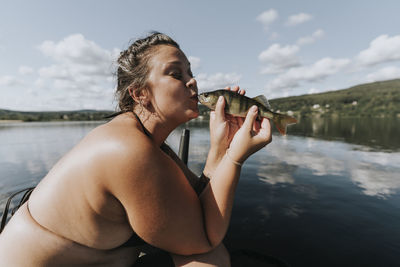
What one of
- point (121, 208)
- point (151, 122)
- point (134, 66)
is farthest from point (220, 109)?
point (121, 208)

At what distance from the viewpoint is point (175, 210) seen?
6.36 ft

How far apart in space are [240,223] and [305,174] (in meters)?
7.07

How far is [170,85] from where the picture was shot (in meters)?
2.60

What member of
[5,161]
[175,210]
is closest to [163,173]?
[175,210]

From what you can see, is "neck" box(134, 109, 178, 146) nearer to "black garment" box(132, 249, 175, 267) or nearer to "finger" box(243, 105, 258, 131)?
"finger" box(243, 105, 258, 131)

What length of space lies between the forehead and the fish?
823 millimetres

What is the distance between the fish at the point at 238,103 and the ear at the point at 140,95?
38.8 inches

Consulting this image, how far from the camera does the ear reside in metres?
2.62

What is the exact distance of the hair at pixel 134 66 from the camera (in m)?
2.62

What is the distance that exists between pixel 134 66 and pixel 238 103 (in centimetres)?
184

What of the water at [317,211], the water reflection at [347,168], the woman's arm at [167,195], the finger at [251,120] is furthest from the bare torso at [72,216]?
the water reflection at [347,168]

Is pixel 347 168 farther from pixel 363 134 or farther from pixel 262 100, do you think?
pixel 363 134

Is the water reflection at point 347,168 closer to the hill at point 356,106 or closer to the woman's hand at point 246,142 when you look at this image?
the woman's hand at point 246,142

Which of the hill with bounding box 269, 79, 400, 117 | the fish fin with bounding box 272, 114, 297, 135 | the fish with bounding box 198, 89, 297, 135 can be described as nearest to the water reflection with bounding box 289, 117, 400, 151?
the fish fin with bounding box 272, 114, 297, 135
